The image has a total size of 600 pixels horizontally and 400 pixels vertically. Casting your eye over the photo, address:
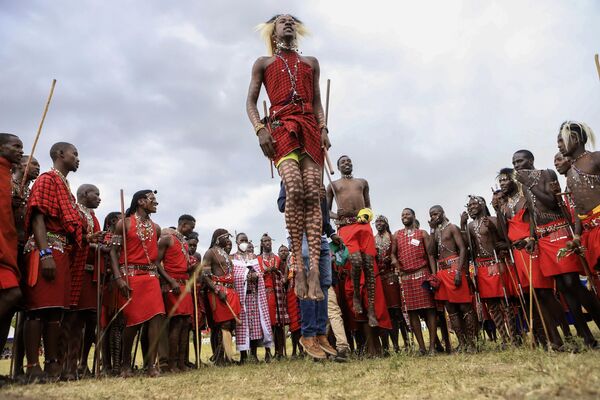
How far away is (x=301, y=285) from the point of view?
4973 millimetres

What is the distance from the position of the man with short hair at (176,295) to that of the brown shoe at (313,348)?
216cm

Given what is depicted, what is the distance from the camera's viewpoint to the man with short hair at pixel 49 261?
5242mm

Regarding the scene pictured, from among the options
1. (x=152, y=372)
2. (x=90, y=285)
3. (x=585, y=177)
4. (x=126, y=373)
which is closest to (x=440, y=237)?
(x=585, y=177)

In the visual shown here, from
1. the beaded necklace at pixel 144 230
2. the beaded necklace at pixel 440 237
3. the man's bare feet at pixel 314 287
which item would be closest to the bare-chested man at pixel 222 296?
the beaded necklace at pixel 144 230

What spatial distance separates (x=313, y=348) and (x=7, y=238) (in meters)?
3.67

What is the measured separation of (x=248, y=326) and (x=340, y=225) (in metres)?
3.48

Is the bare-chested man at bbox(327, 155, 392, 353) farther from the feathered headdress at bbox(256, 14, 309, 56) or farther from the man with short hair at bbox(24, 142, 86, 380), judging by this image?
the man with short hair at bbox(24, 142, 86, 380)

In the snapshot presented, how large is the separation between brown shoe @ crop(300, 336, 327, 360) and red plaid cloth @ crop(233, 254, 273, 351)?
3.97 meters

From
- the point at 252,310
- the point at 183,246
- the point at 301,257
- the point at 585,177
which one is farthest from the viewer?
the point at 252,310

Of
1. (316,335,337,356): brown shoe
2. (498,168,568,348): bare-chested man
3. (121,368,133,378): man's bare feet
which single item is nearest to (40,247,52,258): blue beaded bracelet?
(121,368,133,378): man's bare feet

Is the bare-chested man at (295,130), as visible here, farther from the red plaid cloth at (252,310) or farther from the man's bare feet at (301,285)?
the red plaid cloth at (252,310)

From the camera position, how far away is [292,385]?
400cm

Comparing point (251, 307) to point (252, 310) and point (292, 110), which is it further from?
point (292, 110)

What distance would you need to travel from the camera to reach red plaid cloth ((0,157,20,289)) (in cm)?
480
